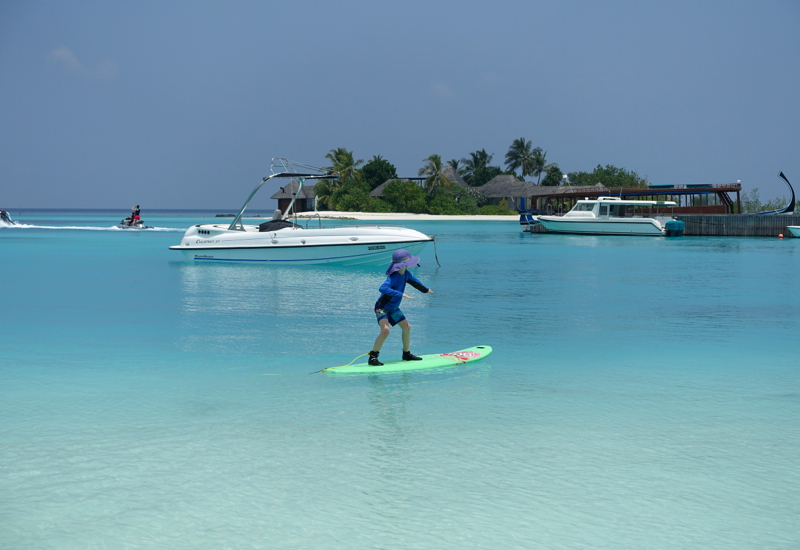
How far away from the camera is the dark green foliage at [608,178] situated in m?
108

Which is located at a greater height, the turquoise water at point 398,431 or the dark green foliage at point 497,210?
the dark green foliage at point 497,210

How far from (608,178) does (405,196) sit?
33.5 metres

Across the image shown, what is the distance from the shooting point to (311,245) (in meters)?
26.8

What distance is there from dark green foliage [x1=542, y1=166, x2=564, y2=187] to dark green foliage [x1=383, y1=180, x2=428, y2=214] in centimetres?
2521

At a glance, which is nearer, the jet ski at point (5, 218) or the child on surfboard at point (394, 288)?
the child on surfboard at point (394, 288)

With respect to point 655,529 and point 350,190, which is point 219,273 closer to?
point 655,529

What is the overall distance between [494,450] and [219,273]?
818 inches

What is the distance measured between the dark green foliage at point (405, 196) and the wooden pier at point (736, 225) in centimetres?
4315

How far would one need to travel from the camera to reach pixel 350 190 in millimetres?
101812

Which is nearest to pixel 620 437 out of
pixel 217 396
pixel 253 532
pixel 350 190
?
pixel 253 532

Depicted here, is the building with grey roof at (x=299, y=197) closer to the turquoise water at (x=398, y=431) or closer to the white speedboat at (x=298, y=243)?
the white speedboat at (x=298, y=243)

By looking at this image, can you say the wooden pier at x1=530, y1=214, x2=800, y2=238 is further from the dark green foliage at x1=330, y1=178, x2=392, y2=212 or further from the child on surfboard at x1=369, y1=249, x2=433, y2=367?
the child on surfboard at x1=369, y1=249, x2=433, y2=367

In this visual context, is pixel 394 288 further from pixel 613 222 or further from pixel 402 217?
pixel 402 217

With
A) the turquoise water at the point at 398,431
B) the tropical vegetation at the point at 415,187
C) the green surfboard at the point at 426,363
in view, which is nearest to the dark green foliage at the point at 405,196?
the tropical vegetation at the point at 415,187
